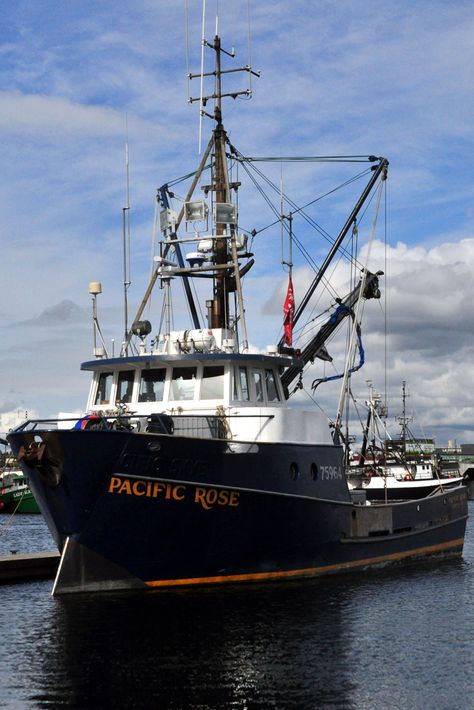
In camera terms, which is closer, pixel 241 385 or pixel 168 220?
pixel 241 385

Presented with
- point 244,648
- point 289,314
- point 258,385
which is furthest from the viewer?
point 289,314

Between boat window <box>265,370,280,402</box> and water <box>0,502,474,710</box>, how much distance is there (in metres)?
5.02

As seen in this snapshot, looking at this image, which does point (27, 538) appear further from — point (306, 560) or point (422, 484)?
point (306, 560)

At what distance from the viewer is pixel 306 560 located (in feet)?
78.2

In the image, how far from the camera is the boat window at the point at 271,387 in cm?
2505

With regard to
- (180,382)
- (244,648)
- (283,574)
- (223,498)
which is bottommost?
(244,648)

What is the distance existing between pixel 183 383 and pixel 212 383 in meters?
0.77

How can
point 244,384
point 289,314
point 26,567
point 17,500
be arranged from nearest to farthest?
point 244,384, point 26,567, point 289,314, point 17,500

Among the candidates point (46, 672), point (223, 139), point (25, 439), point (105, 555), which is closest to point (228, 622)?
point (105, 555)

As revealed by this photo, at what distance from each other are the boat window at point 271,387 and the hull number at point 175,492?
175 inches

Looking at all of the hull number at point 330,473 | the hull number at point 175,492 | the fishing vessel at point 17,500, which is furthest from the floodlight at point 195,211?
the fishing vessel at point 17,500

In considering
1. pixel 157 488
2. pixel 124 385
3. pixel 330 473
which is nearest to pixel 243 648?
pixel 157 488

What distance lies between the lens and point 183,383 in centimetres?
2388

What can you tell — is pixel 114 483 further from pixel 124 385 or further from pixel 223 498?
pixel 124 385
